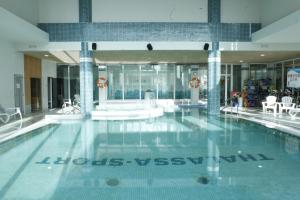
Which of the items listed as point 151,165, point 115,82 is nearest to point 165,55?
point 115,82

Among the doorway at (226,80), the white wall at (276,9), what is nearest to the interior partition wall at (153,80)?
the doorway at (226,80)

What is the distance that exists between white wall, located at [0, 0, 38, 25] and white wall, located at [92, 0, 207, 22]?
6.82 ft

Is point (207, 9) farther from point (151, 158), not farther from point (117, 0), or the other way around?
point (151, 158)

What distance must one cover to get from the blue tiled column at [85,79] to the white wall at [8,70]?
7.54 feet

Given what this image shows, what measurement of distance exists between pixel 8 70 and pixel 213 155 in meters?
7.60

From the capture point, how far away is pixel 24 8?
9.31 m

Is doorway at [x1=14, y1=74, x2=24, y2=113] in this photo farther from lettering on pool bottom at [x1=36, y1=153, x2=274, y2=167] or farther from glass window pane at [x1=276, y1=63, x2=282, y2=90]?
glass window pane at [x1=276, y1=63, x2=282, y2=90]

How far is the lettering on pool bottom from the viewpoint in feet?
14.8

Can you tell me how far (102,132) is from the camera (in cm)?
732

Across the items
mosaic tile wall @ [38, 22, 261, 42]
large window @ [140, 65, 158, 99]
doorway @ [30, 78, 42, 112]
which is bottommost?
doorway @ [30, 78, 42, 112]

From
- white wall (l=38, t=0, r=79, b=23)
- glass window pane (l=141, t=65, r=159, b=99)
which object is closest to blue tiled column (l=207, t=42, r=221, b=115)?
white wall (l=38, t=0, r=79, b=23)

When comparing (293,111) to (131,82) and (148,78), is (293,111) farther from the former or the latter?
(131,82)

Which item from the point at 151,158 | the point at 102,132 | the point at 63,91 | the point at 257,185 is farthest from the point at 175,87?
the point at 257,185

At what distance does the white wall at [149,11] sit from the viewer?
34.0ft
